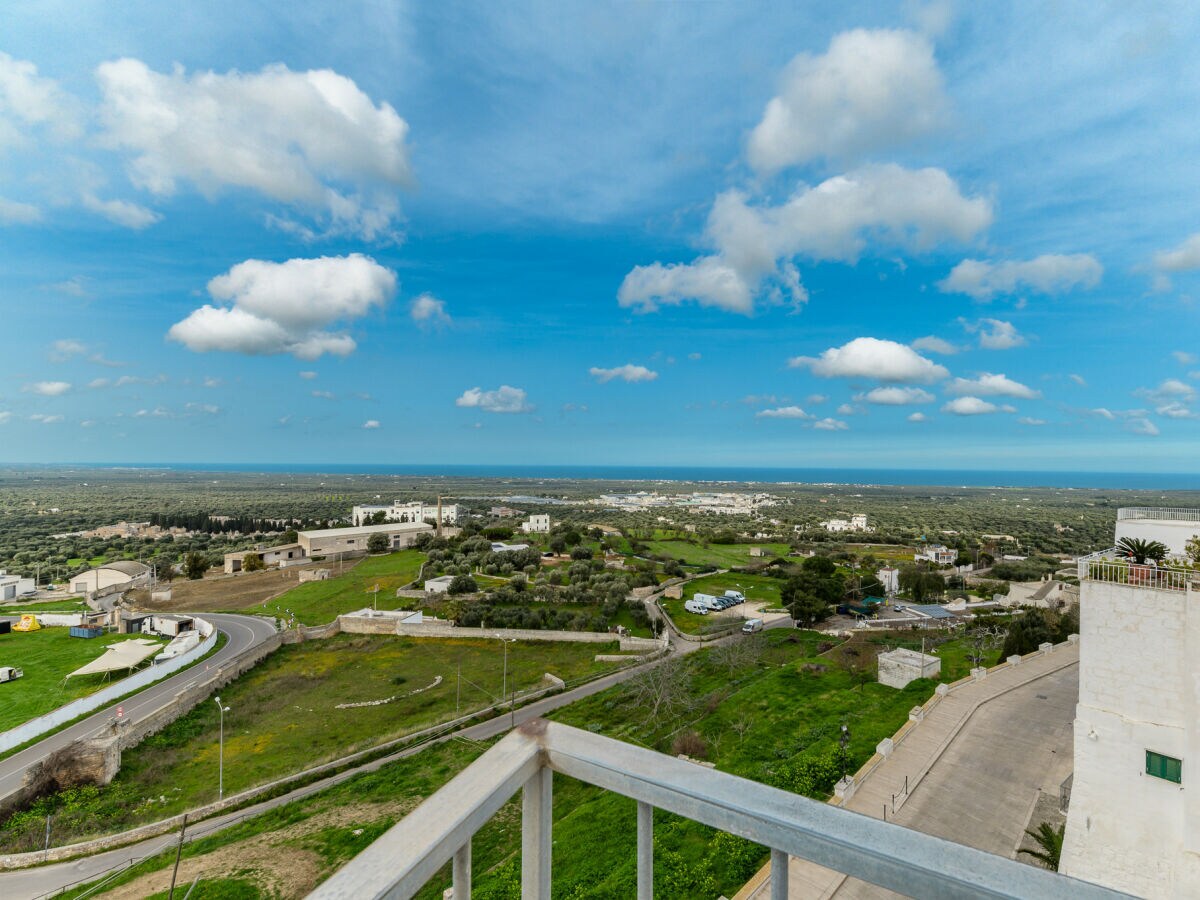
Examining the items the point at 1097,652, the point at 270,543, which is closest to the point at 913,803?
the point at 1097,652

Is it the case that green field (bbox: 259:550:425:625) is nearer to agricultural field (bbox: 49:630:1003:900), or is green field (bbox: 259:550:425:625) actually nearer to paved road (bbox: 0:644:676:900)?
paved road (bbox: 0:644:676:900)

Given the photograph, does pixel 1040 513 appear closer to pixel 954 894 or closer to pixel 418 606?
pixel 418 606

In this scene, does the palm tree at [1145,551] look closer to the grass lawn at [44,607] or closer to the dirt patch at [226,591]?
the dirt patch at [226,591]

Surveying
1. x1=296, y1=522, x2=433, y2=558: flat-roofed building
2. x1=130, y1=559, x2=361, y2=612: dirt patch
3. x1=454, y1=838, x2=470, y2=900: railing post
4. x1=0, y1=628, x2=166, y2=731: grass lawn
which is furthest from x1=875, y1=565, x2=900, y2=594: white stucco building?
x1=454, y1=838, x2=470, y2=900: railing post

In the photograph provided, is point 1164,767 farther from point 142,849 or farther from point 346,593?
point 346,593

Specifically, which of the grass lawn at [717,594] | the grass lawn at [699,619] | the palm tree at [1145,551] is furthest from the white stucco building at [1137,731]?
the grass lawn at [717,594]

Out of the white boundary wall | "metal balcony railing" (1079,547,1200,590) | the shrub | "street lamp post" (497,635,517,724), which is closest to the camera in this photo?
"metal balcony railing" (1079,547,1200,590)

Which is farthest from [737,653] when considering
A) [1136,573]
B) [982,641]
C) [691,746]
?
[1136,573]
